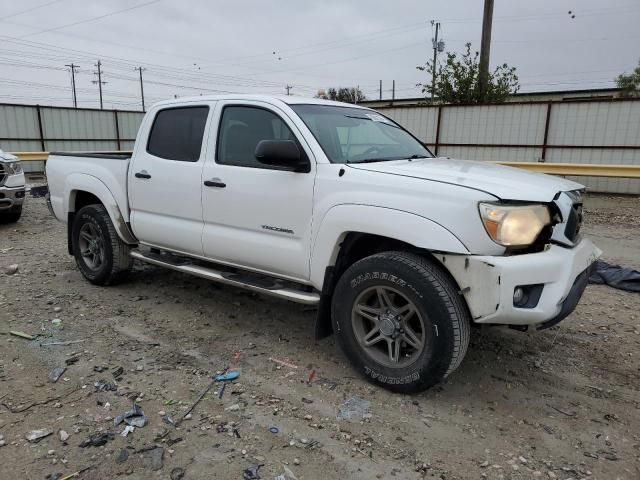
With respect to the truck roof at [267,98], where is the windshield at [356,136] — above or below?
below

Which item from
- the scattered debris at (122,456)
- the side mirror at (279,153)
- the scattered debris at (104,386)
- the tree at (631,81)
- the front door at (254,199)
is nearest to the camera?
the scattered debris at (122,456)

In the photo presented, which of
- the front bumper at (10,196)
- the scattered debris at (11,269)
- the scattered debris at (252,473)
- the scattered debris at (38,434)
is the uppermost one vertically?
the front bumper at (10,196)

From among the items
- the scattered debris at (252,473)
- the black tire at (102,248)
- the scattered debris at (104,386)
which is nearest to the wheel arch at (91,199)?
the black tire at (102,248)

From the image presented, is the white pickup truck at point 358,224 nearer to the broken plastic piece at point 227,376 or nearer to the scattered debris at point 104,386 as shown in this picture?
the broken plastic piece at point 227,376

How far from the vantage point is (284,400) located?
3131mm

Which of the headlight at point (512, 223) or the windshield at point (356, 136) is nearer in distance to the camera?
the headlight at point (512, 223)

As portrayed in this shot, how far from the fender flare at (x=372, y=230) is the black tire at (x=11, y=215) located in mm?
7347

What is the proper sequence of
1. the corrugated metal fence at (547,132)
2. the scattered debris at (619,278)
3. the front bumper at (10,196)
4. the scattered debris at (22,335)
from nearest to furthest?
the scattered debris at (22,335) < the scattered debris at (619,278) < the front bumper at (10,196) < the corrugated metal fence at (547,132)

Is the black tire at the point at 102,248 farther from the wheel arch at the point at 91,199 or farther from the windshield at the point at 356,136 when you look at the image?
the windshield at the point at 356,136

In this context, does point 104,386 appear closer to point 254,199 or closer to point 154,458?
point 154,458

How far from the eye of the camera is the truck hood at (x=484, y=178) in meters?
2.84

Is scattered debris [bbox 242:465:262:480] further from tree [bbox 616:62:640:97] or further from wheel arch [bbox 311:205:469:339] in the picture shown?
tree [bbox 616:62:640:97]

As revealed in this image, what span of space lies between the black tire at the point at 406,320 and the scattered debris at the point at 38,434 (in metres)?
1.79

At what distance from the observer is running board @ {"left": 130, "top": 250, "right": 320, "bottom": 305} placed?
3.54 meters
